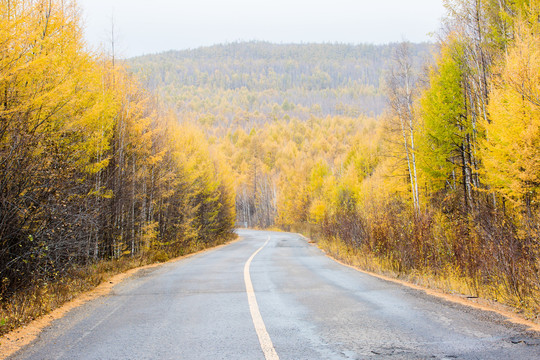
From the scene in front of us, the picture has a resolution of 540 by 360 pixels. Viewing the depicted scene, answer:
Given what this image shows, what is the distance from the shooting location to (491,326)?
4.94 m

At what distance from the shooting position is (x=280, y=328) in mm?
5078

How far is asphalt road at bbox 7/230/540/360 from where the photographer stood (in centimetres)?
411

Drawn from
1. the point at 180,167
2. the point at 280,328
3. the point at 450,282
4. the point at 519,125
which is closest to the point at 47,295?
the point at 280,328

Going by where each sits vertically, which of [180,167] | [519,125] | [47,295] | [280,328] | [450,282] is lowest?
[450,282]

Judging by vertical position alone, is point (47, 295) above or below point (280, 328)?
above

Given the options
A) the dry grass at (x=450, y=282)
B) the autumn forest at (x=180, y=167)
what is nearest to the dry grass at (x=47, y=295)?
the autumn forest at (x=180, y=167)

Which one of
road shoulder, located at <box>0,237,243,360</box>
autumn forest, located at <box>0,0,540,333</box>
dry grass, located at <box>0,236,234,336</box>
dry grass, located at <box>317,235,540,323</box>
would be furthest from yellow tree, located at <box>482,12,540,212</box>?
dry grass, located at <box>0,236,234,336</box>

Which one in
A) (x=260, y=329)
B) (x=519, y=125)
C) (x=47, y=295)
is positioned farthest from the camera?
(x=519, y=125)

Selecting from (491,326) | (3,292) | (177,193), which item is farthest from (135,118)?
(491,326)

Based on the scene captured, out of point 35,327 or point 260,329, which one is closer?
point 260,329

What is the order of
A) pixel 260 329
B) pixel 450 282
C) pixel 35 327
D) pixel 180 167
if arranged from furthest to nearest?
pixel 180 167 < pixel 450 282 < pixel 35 327 < pixel 260 329

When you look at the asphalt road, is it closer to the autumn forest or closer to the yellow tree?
the autumn forest

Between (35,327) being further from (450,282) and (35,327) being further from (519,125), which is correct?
(519,125)

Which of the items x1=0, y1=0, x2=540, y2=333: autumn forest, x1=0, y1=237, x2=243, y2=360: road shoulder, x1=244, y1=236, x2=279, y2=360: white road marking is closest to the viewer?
x1=244, y1=236, x2=279, y2=360: white road marking
